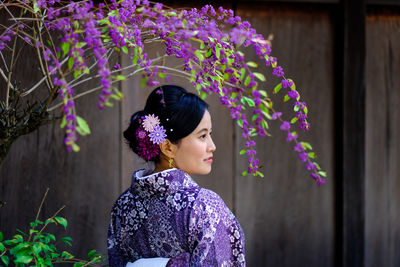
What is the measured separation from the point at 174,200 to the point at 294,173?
214 centimetres

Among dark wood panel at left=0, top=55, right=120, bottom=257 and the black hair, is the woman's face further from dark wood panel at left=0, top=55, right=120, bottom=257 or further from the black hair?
dark wood panel at left=0, top=55, right=120, bottom=257

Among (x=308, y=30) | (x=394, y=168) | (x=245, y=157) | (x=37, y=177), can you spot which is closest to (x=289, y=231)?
(x=245, y=157)

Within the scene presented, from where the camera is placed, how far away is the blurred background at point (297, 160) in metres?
3.82

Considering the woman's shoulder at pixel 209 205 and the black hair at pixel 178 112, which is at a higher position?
the black hair at pixel 178 112

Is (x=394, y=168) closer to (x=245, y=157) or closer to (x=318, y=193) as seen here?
(x=318, y=193)

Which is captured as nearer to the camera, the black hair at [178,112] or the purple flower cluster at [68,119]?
the purple flower cluster at [68,119]

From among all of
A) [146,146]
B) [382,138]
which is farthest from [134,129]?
[382,138]

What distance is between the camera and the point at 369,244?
14.4 feet

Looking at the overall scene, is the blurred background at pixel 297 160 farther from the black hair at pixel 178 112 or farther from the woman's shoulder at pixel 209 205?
the woman's shoulder at pixel 209 205

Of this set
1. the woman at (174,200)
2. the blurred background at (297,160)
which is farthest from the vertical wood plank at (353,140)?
the woman at (174,200)

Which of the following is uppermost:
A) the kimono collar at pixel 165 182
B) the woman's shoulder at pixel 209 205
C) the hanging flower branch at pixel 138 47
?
the hanging flower branch at pixel 138 47

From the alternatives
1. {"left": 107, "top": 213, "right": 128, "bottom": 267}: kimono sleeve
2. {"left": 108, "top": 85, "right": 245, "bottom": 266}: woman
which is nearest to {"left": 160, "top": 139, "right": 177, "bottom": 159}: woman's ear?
{"left": 108, "top": 85, "right": 245, "bottom": 266}: woman

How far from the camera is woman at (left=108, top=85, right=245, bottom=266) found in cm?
223

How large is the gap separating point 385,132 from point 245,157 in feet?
4.13
